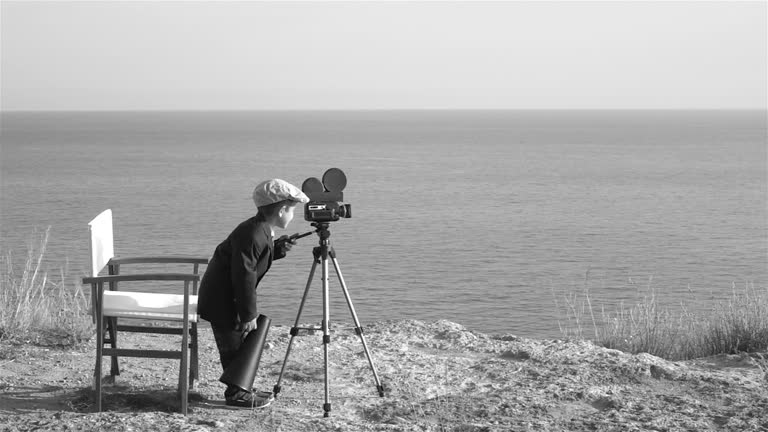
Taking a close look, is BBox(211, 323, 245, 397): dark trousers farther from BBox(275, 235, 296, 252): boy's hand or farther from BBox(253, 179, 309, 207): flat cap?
BBox(253, 179, 309, 207): flat cap

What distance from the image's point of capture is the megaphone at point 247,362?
17.5ft

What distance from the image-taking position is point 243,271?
5.20 m

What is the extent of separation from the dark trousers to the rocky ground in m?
0.13

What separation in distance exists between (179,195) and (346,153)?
130ft

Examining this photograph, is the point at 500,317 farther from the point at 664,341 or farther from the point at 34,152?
the point at 34,152

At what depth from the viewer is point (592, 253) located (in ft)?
95.0

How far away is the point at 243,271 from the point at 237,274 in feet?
0.13

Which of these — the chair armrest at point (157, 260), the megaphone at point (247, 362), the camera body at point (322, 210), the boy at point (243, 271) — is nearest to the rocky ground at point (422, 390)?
the megaphone at point (247, 362)

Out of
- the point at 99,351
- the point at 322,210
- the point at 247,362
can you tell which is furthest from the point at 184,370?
the point at 322,210

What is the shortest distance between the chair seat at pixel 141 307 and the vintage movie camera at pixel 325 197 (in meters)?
0.89

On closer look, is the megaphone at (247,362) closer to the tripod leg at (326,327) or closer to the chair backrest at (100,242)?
the tripod leg at (326,327)

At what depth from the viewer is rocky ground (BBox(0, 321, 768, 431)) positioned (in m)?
5.12

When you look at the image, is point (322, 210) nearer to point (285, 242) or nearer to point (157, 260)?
point (285, 242)

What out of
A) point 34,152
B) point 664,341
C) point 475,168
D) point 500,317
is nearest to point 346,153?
point 475,168
